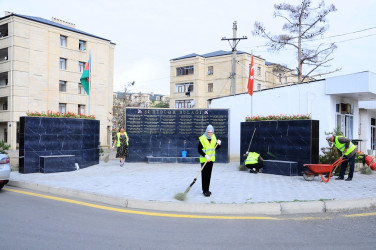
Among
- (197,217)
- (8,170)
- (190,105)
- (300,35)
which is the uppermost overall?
(300,35)

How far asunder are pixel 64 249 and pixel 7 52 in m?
38.3

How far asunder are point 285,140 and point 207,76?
41006 millimetres

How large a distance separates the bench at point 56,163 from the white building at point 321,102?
8691 millimetres

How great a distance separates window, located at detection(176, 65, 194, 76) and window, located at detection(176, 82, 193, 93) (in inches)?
67.5

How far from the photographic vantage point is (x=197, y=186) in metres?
9.38

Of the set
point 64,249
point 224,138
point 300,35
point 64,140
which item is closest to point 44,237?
point 64,249

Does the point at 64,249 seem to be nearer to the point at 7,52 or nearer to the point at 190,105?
the point at 7,52

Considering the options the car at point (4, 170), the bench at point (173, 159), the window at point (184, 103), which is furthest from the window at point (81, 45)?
the car at point (4, 170)

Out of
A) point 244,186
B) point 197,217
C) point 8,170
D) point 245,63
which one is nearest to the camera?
point 197,217

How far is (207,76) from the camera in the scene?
52.9 meters

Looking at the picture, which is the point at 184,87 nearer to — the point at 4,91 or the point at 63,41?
the point at 63,41

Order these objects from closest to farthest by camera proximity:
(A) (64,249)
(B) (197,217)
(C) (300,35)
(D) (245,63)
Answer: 1. (A) (64,249)
2. (B) (197,217)
3. (C) (300,35)
4. (D) (245,63)

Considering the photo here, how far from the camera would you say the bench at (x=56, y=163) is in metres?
12.0

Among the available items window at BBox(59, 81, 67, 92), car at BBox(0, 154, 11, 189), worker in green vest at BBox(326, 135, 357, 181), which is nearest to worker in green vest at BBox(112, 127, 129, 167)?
car at BBox(0, 154, 11, 189)
